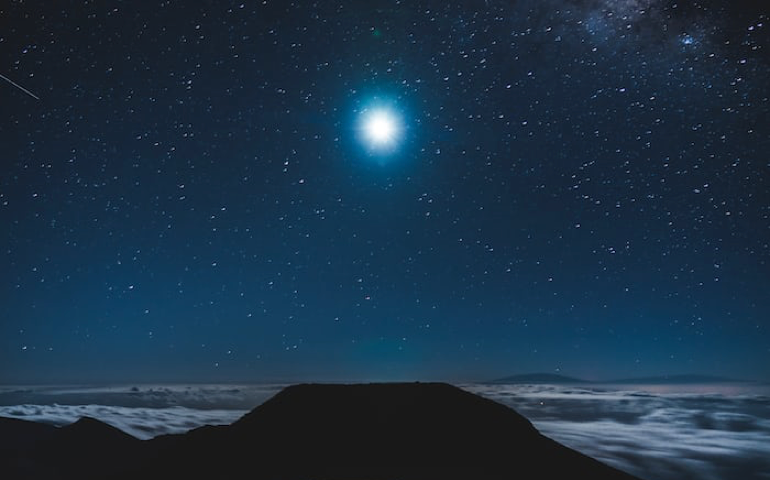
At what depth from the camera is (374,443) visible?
86.5 meters

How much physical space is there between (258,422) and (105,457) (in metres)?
87.7

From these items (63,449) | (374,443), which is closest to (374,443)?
(374,443)

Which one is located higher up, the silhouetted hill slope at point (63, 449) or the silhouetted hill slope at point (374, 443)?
the silhouetted hill slope at point (374, 443)

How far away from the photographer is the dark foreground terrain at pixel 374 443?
8356 centimetres

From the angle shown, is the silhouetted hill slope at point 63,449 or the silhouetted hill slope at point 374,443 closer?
the silhouetted hill slope at point 374,443

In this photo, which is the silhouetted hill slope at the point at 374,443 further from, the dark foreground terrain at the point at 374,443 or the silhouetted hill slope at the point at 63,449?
the silhouetted hill slope at the point at 63,449

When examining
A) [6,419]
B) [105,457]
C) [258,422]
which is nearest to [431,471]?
[258,422]

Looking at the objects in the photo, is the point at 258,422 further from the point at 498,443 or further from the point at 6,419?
the point at 6,419

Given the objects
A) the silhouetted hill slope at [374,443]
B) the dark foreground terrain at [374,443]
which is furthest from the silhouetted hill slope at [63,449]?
the silhouetted hill slope at [374,443]

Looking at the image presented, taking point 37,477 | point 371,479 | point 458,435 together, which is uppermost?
point 458,435

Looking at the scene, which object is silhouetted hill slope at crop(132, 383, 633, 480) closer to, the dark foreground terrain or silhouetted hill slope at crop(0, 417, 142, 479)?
the dark foreground terrain

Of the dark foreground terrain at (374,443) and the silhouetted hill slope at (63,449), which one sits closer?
the dark foreground terrain at (374,443)

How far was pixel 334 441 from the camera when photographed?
86875 millimetres

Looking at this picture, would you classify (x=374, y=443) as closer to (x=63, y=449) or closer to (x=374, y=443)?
(x=374, y=443)
